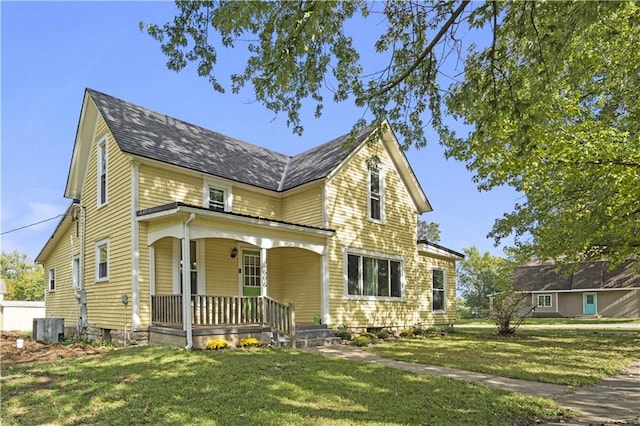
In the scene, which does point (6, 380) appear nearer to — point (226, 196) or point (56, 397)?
point (56, 397)

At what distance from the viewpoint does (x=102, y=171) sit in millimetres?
13961

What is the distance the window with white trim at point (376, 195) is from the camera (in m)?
16.7

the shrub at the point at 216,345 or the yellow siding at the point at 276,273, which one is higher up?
the yellow siding at the point at 276,273

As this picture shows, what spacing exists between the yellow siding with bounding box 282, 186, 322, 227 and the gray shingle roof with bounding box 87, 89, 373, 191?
46cm

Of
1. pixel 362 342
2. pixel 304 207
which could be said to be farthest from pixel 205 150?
pixel 362 342

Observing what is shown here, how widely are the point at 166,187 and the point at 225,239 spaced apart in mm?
2436

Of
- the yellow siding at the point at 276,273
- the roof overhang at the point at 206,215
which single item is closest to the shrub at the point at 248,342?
the roof overhang at the point at 206,215

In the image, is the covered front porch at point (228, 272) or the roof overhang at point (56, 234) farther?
the roof overhang at point (56, 234)

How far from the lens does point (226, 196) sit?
566 inches

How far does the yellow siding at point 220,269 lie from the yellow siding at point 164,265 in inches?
46.0

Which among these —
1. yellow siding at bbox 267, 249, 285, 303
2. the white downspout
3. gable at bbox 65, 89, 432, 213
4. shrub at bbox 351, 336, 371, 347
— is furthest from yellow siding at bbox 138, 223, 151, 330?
shrub at bbox 351, 336, 371, 347

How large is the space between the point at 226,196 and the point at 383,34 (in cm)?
864

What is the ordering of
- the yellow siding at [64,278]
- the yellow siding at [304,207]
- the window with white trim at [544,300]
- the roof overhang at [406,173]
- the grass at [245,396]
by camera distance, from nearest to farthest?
the grass at [245,396] → the yellow siding at [304,207] → the yellow siding at [64,278] → the roof overhang at [406,173] → the window with white trim at [544,300]

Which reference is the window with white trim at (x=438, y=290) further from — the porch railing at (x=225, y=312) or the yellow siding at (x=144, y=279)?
the yellow siding at (x=144, y=279)
